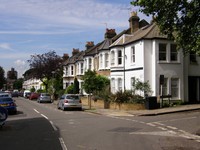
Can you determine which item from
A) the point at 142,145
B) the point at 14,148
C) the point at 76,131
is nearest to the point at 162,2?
the point at 76,131

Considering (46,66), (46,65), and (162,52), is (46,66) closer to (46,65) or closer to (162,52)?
(46,65)

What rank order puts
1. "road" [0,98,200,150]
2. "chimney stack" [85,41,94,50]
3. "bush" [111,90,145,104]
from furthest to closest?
"chimney stack" [85,41,94,50] → "bush" [111,90,145,104] → "road" [0,98,200,150]

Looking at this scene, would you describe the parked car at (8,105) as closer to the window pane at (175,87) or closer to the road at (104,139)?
the road at (104,139)

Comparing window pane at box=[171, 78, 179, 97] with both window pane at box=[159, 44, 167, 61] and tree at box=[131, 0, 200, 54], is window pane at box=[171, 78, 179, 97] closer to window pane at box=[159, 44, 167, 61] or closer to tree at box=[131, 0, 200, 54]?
window pane at box=[159, 44, 167, 61]

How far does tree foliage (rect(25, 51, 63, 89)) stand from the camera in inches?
2557

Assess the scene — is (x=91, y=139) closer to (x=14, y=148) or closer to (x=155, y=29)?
(x=14, y=148)

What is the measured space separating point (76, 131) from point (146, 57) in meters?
17.0

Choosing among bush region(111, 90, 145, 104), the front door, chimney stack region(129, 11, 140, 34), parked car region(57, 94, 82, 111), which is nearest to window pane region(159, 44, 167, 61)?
the front door

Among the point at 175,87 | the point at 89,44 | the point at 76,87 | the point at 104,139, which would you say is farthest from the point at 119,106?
the point at 89,44

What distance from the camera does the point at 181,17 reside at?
19.7 m

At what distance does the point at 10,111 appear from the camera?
26766mm

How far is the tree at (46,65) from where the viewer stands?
65.0 m

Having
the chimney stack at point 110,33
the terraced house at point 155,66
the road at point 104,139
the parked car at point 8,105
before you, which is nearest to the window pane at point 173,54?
the terraced house at point 155,66

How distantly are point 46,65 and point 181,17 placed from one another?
48.0 metres
